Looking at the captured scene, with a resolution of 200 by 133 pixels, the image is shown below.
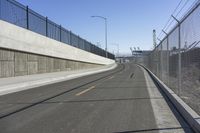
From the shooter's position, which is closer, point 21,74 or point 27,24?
point 21,74

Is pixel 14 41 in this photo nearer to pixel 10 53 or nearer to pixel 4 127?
pixel 10 53

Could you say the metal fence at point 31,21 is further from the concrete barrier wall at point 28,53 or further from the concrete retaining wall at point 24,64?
the concrete retaining wall at point 24,64

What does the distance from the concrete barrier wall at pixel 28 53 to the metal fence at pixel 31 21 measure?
1.77 feet

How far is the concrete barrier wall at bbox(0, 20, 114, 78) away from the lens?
24516 millimetres

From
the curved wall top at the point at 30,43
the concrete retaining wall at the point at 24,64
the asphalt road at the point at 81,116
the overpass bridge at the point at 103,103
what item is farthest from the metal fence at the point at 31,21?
the asphalt road at the point at 81,116

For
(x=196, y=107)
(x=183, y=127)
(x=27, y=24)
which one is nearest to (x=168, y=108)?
(x=196, y=107)

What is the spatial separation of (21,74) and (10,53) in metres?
2.58

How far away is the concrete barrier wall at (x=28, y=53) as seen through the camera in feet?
80.4

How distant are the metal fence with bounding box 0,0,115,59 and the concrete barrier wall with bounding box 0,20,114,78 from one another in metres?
0.54

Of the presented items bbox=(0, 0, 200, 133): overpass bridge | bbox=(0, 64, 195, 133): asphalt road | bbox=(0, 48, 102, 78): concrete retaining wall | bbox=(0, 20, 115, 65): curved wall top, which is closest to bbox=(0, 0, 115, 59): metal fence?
bbox=(0, 0, 200, 133): overpass bridge

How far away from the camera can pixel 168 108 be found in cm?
1268

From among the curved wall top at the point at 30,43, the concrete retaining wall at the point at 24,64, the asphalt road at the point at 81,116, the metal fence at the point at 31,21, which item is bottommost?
the asphalt road at the point at 81,116

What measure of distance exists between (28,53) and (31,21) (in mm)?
3065

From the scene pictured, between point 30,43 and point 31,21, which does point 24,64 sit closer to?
point 30,43
